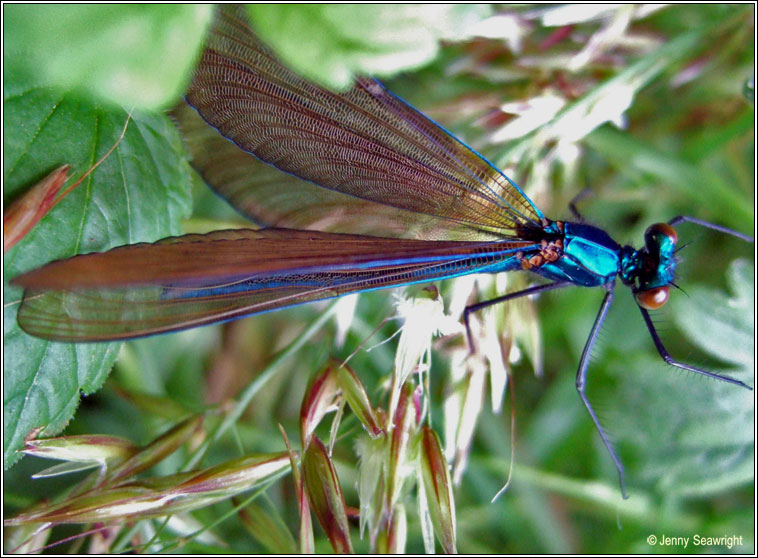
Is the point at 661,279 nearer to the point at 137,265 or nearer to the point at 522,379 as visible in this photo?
the point at 522,379

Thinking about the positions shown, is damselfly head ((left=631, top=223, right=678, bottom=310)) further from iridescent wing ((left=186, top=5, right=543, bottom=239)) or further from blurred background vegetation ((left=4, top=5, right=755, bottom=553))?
iridescent wing ((left=186, top=5, right=543, bottom=239))

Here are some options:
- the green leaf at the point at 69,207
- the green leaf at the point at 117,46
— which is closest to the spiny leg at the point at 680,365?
the green leaf at the point at 69,207

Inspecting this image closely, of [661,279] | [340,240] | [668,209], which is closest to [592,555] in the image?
[661,279]

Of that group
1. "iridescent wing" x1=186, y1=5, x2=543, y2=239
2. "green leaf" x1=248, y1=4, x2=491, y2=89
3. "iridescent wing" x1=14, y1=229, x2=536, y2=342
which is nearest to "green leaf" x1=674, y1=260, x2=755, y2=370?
"iridescent wing" x1=186, y1=5, x2=543, y2=239

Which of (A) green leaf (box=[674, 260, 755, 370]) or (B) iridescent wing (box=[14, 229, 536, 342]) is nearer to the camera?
(B) iridescent wing (box=[14, 229, 536, 342])

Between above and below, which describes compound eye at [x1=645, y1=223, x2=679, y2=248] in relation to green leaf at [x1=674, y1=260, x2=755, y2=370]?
above

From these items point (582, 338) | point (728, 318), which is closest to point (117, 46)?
point (728, 318)
